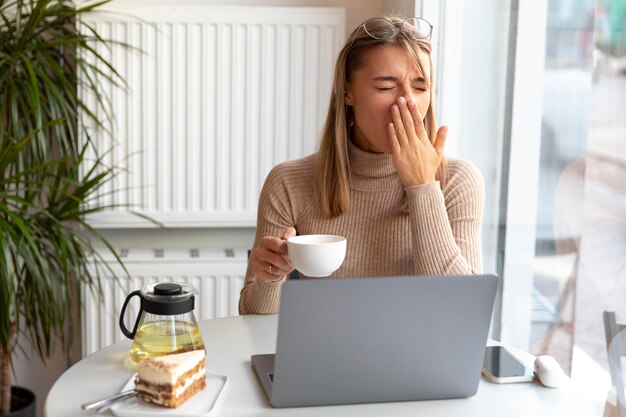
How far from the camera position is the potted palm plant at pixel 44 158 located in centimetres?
246

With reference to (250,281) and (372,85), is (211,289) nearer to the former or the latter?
(250,281)

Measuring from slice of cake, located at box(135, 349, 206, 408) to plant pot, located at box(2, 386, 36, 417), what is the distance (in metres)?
1.63

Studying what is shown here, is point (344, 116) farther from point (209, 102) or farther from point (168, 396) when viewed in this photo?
point (209, 102)

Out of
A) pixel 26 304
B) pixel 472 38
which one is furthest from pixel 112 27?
pixel 472 38

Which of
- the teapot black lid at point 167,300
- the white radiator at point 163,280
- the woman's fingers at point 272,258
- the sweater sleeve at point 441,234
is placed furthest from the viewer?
the white radiator at point 163,280

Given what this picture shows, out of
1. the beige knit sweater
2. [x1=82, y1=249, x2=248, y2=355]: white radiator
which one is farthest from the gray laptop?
[x1=82, y1=249, x2=248, y2=355]: white radiator

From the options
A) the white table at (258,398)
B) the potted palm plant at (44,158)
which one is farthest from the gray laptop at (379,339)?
the potted palm plant at (44,158)

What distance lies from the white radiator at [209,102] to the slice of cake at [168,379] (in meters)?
1.58

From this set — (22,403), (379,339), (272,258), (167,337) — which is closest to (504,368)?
(379,339)

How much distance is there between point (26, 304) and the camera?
2.55 m

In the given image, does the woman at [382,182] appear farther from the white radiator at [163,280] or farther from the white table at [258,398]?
the white radiator at [163,280]

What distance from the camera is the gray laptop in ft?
3.68

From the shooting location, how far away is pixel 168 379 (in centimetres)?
117

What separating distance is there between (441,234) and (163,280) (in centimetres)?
144
